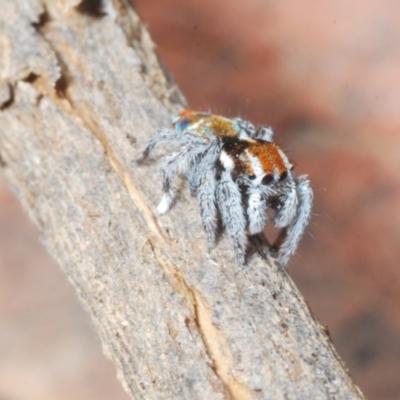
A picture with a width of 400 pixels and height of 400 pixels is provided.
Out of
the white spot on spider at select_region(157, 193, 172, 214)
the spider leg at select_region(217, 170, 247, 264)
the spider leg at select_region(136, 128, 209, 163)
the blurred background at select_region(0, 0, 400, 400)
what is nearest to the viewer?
the spider leg at select_region(217, 170, 247, 264)

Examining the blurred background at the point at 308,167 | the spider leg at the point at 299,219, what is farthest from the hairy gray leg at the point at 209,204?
the blurred background at the point at 308,167

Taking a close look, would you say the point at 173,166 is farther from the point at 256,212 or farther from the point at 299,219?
the point at 299,219

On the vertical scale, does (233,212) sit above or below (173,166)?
below

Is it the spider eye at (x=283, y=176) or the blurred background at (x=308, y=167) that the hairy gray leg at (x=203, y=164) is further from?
the blurred background at (x=308, y=167)

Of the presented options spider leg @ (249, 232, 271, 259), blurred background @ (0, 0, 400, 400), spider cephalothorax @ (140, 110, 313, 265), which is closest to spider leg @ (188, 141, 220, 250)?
spider cephalothorax @ (140, 110, 313, 265)

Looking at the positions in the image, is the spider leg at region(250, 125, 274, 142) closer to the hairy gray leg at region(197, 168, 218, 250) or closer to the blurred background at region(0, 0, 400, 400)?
the hairy gray leg at region(197, 168, 218, 250)

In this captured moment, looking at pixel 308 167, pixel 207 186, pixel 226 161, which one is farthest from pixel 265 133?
pixel 308 167
